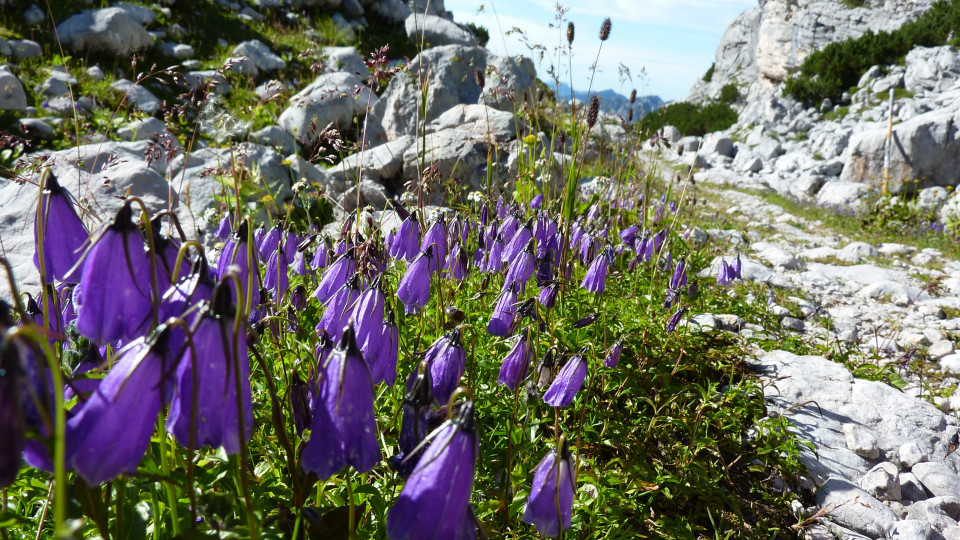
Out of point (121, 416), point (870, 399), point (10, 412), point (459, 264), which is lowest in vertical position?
point (870, 399)

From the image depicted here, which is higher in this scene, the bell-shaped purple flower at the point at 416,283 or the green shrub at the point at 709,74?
the green shrub at the point at 709,74

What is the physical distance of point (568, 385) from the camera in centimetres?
201

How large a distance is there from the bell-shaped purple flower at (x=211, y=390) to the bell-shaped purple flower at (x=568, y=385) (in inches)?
49.5

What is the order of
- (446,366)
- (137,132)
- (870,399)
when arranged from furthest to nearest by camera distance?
1. (137,132)
2. (870,399)
3. (446,366)

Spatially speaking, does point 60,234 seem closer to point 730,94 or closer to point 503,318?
point 503,318

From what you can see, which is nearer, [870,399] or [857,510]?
[857,510]

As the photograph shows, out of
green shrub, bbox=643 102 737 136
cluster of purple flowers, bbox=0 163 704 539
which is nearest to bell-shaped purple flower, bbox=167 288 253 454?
cluster of purple flowers, bbox=0 163 704 539

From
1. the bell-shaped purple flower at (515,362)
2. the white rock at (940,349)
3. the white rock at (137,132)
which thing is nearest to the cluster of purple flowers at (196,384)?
the bell-shaped purple flower at (515,362)

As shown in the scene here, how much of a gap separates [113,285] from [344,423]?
0.53m

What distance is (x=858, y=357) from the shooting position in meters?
4.30

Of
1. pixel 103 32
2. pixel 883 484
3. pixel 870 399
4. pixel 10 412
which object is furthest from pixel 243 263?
pixel 103 32

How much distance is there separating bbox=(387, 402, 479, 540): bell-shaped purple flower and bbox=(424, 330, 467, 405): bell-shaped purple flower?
50 cm

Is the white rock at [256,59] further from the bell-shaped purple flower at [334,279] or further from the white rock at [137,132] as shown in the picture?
the bell-shaped purple flower at [334,279]

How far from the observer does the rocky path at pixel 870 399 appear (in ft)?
8.16
